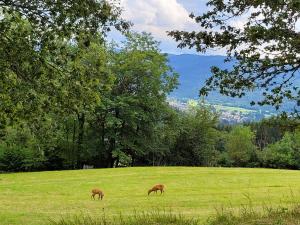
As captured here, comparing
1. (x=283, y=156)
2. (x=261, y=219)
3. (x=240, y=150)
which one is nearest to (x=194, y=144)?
(x=240, y=150)

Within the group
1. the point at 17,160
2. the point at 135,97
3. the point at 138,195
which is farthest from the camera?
the point at 17,160

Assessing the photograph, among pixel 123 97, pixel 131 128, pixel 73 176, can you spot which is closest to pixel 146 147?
pixel 131 128

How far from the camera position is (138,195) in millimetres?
25562

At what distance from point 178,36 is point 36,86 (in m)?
3.63

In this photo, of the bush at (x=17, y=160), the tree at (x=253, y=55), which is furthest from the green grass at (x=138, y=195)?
the bush at (x=17, y=160)

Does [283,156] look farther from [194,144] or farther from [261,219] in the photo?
[261,219]

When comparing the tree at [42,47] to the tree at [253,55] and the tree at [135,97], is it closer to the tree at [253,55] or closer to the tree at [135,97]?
the tree at [253,55]

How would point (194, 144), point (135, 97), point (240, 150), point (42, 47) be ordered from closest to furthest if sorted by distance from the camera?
point (42, 47), point (135, 97), point (194, 144), point (240, 150)

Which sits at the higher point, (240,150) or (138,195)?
(240,150)

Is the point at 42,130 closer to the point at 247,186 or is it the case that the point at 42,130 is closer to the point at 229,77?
the point at 229,77

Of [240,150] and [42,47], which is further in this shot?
[240,150]

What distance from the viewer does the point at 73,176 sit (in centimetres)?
3903

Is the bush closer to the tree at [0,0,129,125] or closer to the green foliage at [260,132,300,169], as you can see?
the tree at [0,0,129,125]

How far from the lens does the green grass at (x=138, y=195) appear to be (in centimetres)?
1789
